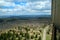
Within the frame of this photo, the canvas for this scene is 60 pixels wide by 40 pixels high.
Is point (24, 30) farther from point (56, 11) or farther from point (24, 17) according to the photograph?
point (56, 11)

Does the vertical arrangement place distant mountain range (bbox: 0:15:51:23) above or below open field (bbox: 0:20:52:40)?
above

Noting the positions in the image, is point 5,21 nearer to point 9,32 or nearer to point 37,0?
point 9,32

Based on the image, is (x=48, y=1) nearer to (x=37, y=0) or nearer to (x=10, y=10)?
(x=37, y=0)

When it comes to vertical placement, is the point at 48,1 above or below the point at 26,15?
above

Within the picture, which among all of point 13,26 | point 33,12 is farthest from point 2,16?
point 33,12

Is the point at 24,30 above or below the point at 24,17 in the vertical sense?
below

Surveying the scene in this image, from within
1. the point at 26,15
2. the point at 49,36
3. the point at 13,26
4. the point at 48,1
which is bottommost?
the point at 49,36

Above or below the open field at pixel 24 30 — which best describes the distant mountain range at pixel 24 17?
above

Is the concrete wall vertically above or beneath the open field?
above

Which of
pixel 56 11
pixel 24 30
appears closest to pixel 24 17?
pixel 24 30

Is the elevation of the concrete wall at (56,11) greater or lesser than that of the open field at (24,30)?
greater
